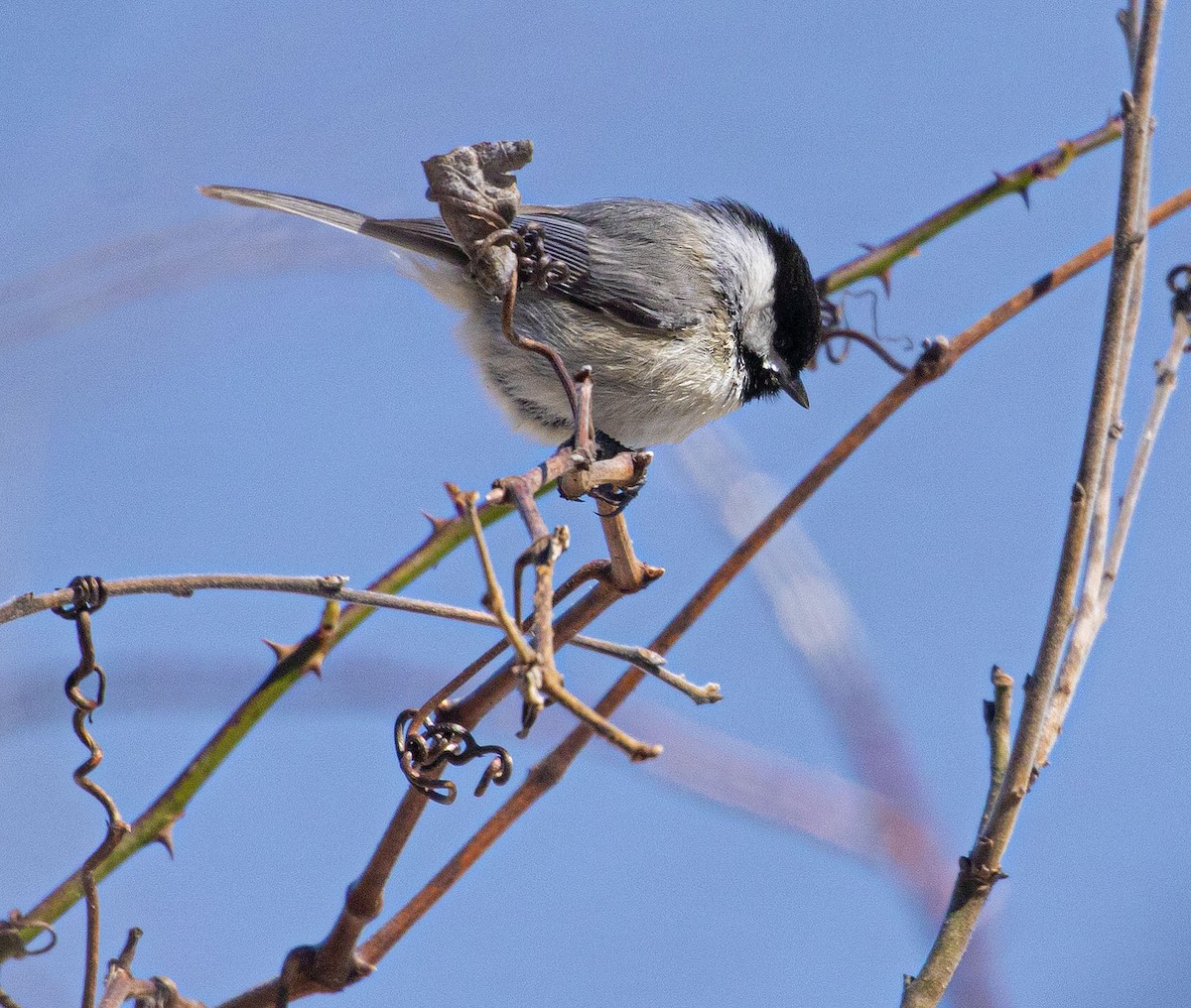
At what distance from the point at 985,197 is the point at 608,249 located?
32.4 inches

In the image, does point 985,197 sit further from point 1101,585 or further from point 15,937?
point 15,937

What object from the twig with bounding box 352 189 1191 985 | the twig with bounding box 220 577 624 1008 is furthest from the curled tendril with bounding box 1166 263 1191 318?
the twig with bounding box 220 577 624 1008

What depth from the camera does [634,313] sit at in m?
2.45

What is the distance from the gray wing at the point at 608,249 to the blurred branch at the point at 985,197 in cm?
41

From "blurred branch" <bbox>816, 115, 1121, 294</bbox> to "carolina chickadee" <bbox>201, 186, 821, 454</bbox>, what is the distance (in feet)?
1.01

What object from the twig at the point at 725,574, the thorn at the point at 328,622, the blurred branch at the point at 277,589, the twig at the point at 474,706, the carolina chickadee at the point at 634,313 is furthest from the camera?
the carolina chickadee at the point at 634,313

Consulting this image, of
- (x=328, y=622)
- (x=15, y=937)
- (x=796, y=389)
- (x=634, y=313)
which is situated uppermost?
(x=796, y=389)

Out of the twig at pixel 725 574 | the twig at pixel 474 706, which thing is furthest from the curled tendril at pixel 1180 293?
the twig at pixel 474 706

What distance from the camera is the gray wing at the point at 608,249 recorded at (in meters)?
2.45

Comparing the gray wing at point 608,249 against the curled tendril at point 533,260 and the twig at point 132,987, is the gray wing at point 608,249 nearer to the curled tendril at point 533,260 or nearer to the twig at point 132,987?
the curled tendril at point 533,260

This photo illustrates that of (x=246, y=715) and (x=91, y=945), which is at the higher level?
(x=246, y=715)

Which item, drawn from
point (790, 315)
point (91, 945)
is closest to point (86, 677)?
point (91, 945)

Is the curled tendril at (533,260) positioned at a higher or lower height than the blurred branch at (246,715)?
higher

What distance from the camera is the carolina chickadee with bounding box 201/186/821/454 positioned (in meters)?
2.44
